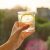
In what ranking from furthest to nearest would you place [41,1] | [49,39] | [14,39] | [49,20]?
[41,1] < [49,20] < [49,39] < [14,39]

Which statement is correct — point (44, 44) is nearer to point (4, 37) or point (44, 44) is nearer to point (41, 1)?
point (4, 37)

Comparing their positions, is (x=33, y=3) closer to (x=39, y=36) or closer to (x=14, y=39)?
(x=39, y=36)

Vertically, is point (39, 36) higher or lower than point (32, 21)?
lower

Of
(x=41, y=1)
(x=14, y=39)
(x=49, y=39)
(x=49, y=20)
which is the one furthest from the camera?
(x=41, y=1)

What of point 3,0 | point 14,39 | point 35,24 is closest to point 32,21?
point 35,24

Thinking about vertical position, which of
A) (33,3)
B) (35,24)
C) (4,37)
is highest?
(33,3)

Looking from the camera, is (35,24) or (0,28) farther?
(0,28)

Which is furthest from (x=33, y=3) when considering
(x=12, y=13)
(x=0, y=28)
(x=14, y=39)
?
(x=14, y=39)
